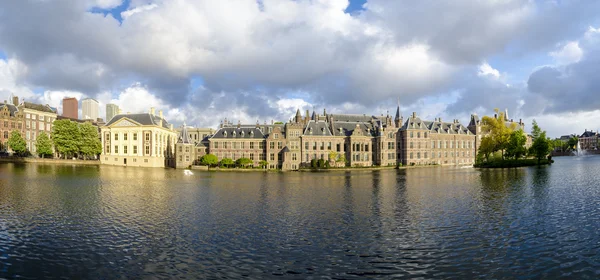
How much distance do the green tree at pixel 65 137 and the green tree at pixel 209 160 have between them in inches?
1398

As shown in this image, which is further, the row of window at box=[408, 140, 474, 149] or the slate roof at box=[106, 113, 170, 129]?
the row of window at box=[408, 140, 474, 149]

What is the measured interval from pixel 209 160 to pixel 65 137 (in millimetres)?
39963

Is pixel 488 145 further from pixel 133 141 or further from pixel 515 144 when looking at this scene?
pixel 133 141

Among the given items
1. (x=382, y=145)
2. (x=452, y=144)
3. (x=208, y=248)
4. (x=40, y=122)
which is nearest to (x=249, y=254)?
(x=208, y=248)

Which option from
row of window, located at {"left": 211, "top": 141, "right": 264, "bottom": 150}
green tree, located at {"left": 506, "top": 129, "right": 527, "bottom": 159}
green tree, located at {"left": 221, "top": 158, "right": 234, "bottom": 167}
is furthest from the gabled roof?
green tree, located at {"left": 221, "top": 158, "right": 234, "bottom": 167}

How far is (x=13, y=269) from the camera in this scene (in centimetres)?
1820

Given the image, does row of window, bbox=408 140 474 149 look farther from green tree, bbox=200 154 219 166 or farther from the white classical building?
the white classical building

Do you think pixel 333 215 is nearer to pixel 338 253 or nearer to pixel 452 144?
pixel 338 253

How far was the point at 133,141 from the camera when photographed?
4269 inches

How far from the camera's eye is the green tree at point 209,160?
10288cm

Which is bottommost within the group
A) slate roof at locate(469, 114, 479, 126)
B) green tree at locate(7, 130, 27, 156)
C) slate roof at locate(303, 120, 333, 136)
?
green tree at locate(7, 130, 27, 156)

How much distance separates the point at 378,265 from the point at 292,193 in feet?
86.9

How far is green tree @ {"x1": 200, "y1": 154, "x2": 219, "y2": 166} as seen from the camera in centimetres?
10288

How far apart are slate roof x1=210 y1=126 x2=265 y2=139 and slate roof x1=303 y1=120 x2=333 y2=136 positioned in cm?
1298
